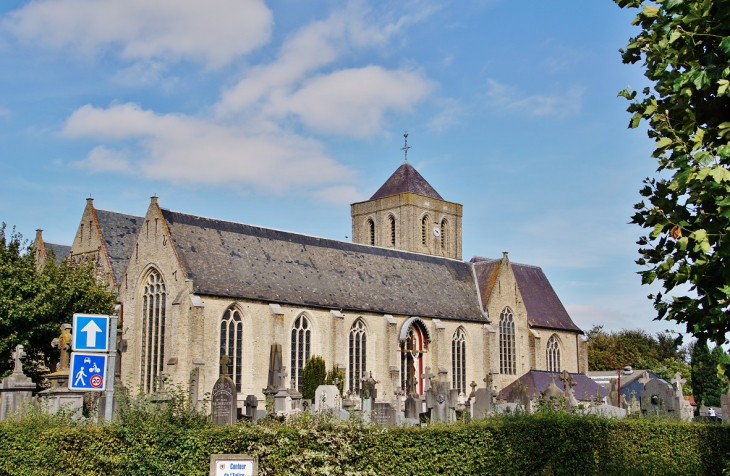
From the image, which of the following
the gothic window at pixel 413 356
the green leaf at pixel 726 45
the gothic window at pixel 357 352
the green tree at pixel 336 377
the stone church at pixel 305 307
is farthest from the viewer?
the gothic window at pixel 413 356

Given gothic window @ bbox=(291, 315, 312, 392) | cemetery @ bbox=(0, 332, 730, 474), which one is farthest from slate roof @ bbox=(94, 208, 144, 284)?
cemetery @ bbox=(0, 332, 730, 474)

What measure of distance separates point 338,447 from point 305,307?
80.3ft

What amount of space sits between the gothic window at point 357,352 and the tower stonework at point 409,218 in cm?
1801

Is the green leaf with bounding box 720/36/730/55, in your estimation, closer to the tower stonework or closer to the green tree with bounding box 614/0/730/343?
the green tree with bounding box 614/0/730/343

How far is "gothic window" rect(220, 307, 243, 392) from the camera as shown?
1289 inches

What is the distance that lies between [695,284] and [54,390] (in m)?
16.1

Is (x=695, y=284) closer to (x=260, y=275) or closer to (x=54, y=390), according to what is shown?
(x=54, y=390)

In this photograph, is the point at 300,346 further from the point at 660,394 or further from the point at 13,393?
the point at 13,393

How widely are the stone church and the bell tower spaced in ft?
26.4

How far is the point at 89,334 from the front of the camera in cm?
1189

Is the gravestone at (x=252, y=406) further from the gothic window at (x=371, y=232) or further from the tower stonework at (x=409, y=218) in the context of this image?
the gothic window at (x=371, y=232)

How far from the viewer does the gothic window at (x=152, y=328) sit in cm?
3312

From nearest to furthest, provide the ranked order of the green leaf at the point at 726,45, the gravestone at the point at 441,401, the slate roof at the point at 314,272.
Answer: the green leaf at the point at 726,45 → the gravestone at the point at 441,401 → the slate roof at the point at 314,272

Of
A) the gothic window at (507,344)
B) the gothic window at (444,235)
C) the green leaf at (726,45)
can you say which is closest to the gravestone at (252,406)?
the green leaf at (726,45)
